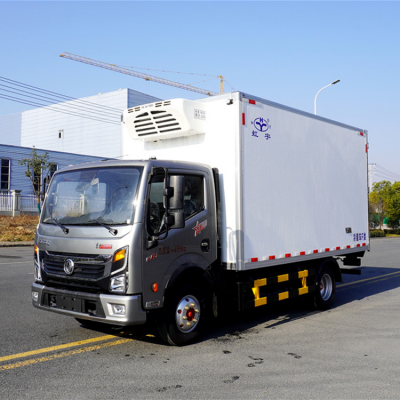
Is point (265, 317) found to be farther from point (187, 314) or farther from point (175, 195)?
point (175, 195)

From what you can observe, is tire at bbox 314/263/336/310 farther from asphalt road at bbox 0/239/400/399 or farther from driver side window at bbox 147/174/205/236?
driver side window at bbox 147/174/205/236

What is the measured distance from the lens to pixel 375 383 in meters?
4.52

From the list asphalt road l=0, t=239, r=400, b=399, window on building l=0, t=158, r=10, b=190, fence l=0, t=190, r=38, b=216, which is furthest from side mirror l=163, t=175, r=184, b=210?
window on building l=0, t=158, r=10, b=190

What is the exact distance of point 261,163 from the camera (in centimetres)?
657

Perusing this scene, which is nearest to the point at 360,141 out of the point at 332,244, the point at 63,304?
the point at 332,244

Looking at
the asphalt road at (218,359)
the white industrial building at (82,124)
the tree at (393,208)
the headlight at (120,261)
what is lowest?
the asphalt road at (218,359)

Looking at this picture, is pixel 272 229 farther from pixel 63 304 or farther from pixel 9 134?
pixel 9 134

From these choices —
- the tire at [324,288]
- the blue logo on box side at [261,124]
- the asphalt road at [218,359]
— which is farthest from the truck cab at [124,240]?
the tire at [324,288]

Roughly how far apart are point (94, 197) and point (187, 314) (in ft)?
5.94

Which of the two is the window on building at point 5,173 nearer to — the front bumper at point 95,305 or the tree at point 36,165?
the tree at point 36,165

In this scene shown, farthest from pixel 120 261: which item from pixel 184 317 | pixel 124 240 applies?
pixel 184 317

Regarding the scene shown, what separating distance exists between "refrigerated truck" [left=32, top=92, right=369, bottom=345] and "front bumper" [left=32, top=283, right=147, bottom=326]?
0.04 ft

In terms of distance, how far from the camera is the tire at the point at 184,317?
5.48m

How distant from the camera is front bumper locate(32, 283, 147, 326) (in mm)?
5008
